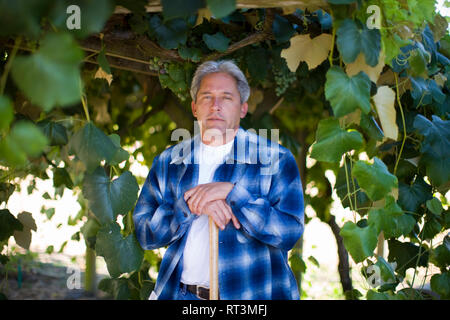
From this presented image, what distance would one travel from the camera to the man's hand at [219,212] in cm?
140

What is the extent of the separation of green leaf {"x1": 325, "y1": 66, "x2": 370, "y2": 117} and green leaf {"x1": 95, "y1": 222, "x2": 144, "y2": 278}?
88 cm

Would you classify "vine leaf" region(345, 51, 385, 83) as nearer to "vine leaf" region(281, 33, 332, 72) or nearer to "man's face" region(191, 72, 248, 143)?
"vine leaf" region(281, 33, 332, 72)

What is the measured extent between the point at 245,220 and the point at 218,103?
406mm

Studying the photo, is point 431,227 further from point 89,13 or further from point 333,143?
point 89,13

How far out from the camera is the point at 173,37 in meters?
1.52

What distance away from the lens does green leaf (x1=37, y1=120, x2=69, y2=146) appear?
1.68m

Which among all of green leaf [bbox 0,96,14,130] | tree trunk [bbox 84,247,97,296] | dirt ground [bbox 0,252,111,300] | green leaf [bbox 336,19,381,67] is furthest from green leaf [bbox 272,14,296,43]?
dirt ground [bbox 0,252,111,300]

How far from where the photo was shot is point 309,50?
1.42 meters

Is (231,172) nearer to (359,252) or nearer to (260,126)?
(359,252)

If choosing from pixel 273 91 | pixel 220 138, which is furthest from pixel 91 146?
pixel 273 91

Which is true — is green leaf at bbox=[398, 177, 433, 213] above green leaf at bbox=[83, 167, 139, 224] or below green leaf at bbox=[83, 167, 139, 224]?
above

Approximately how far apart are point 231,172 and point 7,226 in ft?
3.23

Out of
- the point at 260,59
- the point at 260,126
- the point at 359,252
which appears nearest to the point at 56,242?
the point at 260,126

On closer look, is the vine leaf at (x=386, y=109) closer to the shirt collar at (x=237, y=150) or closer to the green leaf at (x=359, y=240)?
the green leaf at (x=359, y=240)
